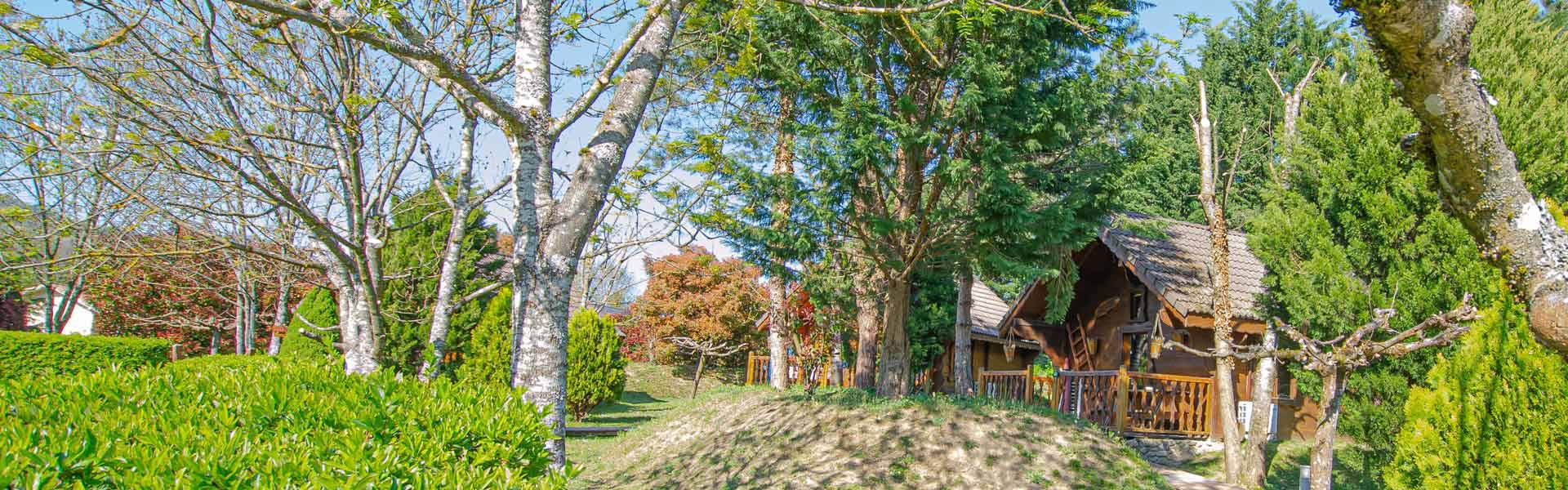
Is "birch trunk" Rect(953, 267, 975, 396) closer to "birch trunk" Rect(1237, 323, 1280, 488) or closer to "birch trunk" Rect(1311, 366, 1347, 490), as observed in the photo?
"birch trunk" Rect(1237, 323, 1280, 488)

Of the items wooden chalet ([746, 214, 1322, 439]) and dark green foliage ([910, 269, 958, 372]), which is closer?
wooden chalet ([746, 214, 1322, 439])

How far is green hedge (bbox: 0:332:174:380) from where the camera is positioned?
568 inches

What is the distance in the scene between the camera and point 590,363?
1841 cm

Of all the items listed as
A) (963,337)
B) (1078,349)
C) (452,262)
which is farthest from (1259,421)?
(452,262)

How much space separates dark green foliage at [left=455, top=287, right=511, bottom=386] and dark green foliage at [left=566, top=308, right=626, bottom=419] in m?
1.37

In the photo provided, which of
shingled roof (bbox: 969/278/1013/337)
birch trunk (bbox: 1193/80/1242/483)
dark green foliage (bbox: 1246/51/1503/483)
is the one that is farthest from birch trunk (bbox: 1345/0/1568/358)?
shingled roof (bbox: 969/278/1013/337)

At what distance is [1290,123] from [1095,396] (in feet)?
16.3

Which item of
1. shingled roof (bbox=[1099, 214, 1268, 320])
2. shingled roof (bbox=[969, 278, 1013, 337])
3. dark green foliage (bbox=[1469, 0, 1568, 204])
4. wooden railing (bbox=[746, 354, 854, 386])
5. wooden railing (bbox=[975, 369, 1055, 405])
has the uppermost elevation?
dark green foliage (bbox=[1469, 0, 1568, 204])

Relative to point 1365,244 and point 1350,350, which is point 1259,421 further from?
point 1350,350

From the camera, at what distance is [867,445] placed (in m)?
8.91

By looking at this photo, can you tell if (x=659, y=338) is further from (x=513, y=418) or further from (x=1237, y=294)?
(x=513, y=418)

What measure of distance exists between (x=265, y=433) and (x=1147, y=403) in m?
13.0

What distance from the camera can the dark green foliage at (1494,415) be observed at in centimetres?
433

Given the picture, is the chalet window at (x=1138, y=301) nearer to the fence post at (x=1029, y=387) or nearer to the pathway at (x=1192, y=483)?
the fence post at (x=1029, y=387)
